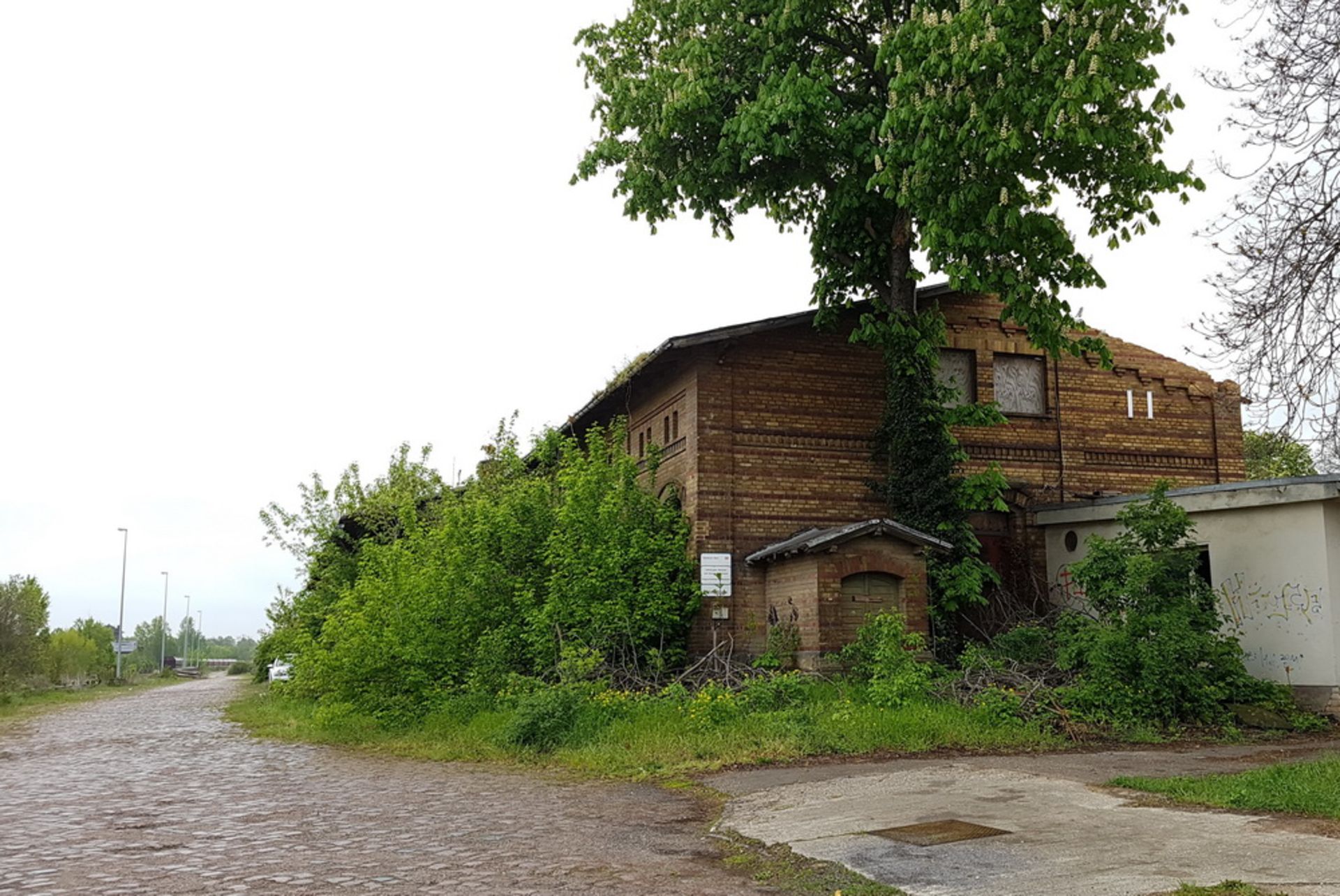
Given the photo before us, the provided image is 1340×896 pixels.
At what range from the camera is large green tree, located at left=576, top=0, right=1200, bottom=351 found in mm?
17688

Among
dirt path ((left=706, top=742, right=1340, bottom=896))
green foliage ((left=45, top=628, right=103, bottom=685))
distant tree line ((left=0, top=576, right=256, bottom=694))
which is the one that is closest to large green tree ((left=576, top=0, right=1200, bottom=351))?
dirt path ((left=706, top=742, right=1340, bottom=896))

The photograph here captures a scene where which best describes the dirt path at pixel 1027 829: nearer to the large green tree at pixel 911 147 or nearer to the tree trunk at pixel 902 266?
the large green tree at pixel 911 147

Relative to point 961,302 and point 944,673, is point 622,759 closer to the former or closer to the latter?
point 944,673

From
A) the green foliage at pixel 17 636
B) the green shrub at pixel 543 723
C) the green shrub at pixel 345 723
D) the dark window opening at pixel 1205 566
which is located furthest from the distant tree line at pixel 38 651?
the dark window opening at pixel 1205 566

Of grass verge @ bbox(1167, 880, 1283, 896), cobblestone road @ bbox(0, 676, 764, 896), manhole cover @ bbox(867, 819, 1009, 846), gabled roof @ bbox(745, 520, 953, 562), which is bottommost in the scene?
cobblestone road @ bbox(0, 676, 764, 896)

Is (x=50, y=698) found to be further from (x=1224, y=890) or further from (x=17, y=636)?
(x=1224, y=890)

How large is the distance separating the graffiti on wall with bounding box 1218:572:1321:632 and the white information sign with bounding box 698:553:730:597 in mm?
8058

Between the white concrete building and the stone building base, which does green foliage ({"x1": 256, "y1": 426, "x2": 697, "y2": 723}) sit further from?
the stone building base

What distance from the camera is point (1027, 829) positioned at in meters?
8.93

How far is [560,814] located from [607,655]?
9.11 metres

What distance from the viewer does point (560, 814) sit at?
10.9m

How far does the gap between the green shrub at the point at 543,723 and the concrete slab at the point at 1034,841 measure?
Result: 4938 millimetres

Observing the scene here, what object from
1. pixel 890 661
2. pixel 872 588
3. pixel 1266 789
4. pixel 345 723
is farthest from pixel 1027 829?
pixel 345 723

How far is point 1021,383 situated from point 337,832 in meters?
17.5
